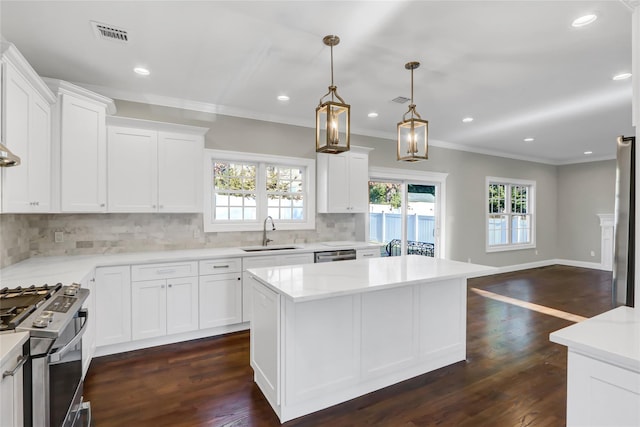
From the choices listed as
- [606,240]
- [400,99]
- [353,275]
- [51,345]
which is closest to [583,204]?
[606,240]

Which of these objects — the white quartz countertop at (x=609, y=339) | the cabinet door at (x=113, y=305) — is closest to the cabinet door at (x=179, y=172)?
the cabinet door at (x=113, y=305)

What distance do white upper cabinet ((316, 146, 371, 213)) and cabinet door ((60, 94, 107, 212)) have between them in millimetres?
2650

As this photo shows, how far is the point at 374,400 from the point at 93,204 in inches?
122

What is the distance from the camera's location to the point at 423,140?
2.72 meters

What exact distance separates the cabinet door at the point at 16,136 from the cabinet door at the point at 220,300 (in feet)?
5.48

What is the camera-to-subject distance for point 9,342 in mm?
1271

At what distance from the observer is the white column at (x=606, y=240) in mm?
7421

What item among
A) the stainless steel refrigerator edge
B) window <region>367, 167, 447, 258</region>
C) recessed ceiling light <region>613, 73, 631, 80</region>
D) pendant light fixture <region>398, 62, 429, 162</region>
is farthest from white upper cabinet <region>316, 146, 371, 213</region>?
the stainless steel refrigerator edge

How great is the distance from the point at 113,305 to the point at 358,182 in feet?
11.1

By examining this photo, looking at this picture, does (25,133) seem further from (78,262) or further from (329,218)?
(329,218)

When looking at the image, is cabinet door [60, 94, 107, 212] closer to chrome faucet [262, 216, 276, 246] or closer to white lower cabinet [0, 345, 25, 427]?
chrome faucet [262, 216, 276, 246]

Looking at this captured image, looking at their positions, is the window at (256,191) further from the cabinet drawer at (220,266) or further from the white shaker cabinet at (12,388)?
the white shaker cabinet at (12,388)

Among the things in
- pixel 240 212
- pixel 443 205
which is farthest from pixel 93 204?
pixel 443 205

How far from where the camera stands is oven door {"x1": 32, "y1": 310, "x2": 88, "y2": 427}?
141 centimetres
